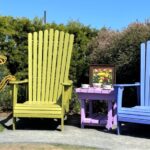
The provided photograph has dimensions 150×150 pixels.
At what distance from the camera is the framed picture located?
26.5 feet

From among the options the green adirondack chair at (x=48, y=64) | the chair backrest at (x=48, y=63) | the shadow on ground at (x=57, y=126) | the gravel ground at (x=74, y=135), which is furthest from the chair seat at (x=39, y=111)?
the chair backrest at (x=48, y=63)

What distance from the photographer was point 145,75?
758 cm

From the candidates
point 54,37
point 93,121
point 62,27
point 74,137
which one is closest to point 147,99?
point 93,121

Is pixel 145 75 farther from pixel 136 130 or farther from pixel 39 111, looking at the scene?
pixel 39 111

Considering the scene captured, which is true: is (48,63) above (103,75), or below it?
above

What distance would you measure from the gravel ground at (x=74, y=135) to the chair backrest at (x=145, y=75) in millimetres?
499

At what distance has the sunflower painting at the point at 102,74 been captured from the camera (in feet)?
26.5

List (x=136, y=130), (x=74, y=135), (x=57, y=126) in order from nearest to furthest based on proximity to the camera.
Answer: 1. (x=74, y=135)
2. (x=136, y=130)
3. (x=57, y=126)

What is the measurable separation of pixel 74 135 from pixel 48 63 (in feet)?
5.87

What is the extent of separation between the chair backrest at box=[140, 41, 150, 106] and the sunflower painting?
0.66m

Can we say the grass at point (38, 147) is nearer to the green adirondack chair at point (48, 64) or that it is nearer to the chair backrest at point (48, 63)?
the green adirondack chair at point (48, 64)

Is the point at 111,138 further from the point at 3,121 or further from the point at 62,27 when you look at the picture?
the point at 62,27

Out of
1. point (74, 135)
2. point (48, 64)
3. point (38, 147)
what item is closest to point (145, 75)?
point (74, 135)

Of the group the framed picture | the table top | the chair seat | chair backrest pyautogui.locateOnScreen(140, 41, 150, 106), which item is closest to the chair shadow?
chair backrest pyautogui.locateOnScreen(140, 41, 150, 106)
